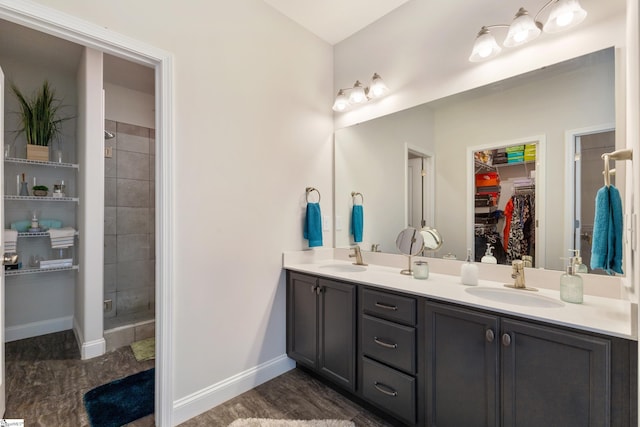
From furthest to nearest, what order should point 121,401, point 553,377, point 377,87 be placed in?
point 377,87 → point 121,401 → point 553,377

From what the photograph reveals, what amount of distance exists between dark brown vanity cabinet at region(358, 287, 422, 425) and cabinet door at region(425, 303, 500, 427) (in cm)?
8

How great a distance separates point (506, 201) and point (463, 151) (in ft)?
1.35

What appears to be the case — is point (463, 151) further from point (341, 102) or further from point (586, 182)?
point (341, 102)

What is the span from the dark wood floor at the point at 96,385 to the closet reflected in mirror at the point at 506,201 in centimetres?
121

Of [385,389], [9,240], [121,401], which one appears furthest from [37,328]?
[385,389]

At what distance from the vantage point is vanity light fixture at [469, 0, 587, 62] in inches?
54.3

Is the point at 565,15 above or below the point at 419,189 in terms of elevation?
above

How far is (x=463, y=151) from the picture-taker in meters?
1.92

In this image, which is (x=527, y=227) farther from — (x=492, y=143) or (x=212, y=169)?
(x=212, y=169)

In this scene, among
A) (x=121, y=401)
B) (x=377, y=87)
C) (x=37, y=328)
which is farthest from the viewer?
(x=37, y=328)

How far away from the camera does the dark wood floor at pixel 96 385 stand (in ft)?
5.67

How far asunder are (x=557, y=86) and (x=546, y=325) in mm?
1228

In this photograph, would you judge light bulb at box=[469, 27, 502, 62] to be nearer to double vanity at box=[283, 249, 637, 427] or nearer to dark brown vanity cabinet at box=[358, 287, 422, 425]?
double vanity at box=[283, 249, 637, 427]

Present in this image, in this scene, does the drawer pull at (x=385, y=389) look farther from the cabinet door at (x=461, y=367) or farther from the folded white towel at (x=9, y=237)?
the folded white towel at (x=9, y=237)
